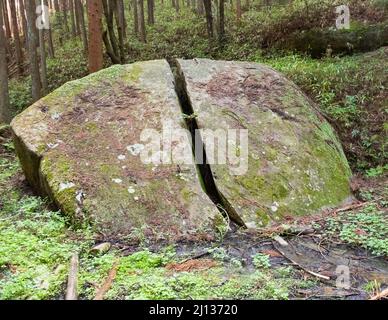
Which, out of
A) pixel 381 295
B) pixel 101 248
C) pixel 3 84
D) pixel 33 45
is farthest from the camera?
pixel 33 45

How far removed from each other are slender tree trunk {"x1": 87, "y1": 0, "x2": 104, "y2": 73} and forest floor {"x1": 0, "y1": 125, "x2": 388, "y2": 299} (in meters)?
4.75

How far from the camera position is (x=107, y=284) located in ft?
14.3

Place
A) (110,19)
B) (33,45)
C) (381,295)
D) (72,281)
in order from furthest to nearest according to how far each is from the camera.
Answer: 1. (110,19)
2. (33,45)
3. (72,281)
4. (381,295)

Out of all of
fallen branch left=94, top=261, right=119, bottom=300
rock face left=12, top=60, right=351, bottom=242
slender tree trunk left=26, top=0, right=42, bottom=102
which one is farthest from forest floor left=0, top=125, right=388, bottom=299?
slender tree trunk left=26, top=0, right=42, bottom=102

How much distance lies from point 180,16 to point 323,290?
71.9 ft

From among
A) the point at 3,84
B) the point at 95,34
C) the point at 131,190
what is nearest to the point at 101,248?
the point at 131,190

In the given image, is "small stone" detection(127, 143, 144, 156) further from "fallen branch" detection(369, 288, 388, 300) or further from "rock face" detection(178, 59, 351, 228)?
"fallen branch" detection(369, 288, 388, 300)

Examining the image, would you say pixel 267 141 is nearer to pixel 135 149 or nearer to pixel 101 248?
pixel 135 149

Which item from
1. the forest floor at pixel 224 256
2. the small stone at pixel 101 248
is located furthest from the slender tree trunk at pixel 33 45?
the small stone at pixel 101 248

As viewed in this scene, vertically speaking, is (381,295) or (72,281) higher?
(72,281)

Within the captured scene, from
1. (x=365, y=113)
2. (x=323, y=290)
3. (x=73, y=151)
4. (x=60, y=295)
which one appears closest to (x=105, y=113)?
(x=73, y=151)

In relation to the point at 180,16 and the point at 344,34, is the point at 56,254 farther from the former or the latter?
the point at 180,16

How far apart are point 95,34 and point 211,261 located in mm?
6884

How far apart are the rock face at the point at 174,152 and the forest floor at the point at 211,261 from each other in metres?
0.34
